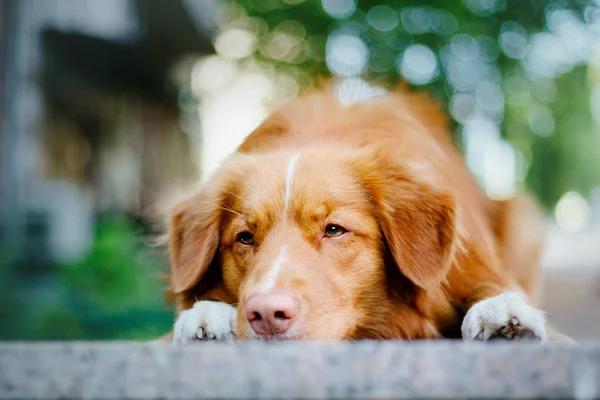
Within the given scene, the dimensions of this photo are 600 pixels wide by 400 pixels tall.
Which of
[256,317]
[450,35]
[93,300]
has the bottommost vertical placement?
[93,300]

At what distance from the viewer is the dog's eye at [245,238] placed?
320 centimetres

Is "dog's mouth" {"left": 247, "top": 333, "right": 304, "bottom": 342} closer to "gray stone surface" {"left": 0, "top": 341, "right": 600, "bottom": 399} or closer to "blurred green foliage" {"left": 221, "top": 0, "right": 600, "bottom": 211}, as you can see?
"gray stone surface" {"left": 0, "top": 341, "right": 600, "bottom": 399}

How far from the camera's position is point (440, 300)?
319 cm

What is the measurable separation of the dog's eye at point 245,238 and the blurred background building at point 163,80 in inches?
67.1

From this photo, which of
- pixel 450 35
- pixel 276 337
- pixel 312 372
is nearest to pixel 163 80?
pixel 450 35

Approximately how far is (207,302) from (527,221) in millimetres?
3127

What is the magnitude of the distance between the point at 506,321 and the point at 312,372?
130cm

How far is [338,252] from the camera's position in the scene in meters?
2.99

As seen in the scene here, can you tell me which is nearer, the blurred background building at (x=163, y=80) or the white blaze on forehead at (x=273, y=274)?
the white blaze on forehead at (x=273, y=274)

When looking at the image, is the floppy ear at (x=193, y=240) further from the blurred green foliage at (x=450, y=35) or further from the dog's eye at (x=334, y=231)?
the blurred green foliage at (x=450, y=35)

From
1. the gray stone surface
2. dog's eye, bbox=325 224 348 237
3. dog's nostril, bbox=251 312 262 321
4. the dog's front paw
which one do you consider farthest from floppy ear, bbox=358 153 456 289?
the gray stone surface

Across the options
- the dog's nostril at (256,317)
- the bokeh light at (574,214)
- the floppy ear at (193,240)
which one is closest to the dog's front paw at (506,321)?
the dog's nostril at (256,317)

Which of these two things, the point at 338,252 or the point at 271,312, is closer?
the point at 271,312

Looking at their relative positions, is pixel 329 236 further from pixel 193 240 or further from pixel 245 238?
pixel 193 240
